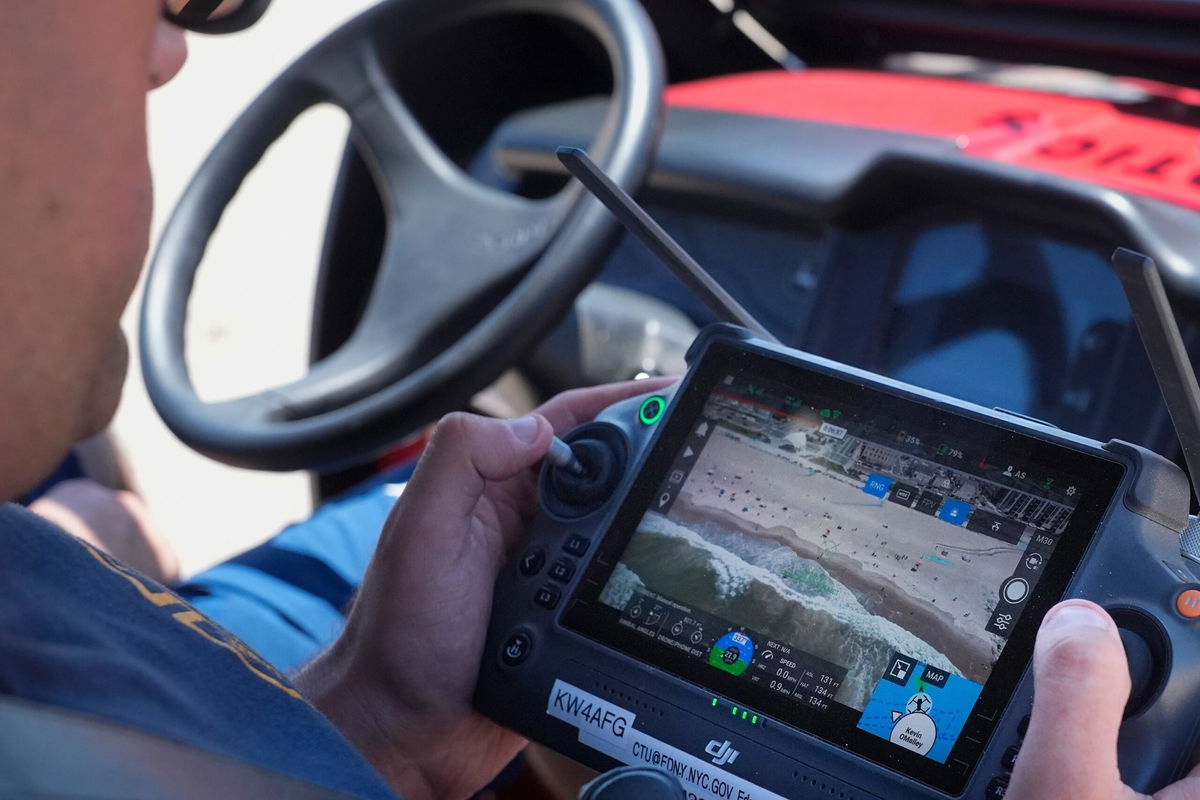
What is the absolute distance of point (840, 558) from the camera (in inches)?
29.3

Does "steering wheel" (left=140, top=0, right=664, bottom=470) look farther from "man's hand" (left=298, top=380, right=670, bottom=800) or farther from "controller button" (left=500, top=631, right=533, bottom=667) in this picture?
"controller button" (left=500, top=631, right=533, bottom=667)

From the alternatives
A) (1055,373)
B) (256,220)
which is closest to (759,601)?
(1055,373)

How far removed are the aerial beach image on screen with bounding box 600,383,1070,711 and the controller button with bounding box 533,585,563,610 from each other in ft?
0.12

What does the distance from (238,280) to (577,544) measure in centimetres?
193

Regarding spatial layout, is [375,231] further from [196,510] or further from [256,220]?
[256,220]

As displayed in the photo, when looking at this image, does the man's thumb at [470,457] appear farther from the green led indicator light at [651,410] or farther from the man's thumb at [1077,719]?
the man's thumb at [1077,719]

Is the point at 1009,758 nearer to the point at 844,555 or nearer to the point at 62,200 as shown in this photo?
the point at 844,555

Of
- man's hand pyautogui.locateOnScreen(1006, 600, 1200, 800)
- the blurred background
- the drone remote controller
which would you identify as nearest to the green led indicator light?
the drone remote controller

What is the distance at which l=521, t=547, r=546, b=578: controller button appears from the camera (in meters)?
0.87

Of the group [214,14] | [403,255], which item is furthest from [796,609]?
[403,255]

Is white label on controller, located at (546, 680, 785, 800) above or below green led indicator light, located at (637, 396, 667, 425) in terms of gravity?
below

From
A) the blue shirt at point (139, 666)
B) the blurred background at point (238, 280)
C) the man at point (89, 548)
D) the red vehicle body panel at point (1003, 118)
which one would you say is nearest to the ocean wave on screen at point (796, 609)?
the man at point (89, 548)

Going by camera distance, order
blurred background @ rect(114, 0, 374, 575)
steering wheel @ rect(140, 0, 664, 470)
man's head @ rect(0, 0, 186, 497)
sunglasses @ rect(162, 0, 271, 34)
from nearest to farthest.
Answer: man's head @ rect(0, 0, 186, 497) → sunglasses @ rect(162, 0, 271, 34) → steering wheel @ rect(140, 0, 664, 470) → blurred background @ rect(114, 0, 374, 575)

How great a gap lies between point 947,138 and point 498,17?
0.61 m
